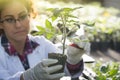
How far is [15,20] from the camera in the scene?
2.30 meters

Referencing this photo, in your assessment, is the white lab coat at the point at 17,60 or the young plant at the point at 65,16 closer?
the young plant at the point at 65,16

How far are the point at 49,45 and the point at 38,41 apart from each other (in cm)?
8

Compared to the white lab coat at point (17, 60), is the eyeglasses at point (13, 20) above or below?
above

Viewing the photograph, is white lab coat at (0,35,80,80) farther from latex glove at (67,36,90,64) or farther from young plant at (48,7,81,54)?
young plant at (48,7,81,54)

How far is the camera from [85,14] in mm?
10078

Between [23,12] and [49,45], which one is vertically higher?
[23,12]

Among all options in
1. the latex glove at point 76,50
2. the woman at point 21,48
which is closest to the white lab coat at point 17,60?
the woman at point 21,48

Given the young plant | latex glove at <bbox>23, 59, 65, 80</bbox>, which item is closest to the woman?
latex glove at <bbox>23, 59, 65, 80</bbox>

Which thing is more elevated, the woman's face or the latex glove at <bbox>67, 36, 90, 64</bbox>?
the woman's face

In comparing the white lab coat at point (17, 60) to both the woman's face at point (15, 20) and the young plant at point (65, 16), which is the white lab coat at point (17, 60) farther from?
the young plant at point (65, 16)

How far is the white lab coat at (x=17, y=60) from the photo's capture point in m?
2.29

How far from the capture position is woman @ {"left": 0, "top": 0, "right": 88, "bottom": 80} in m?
2.28

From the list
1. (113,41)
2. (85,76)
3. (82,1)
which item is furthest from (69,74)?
(82,1)

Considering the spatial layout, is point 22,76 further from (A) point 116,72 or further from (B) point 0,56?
(A) point 116,72
